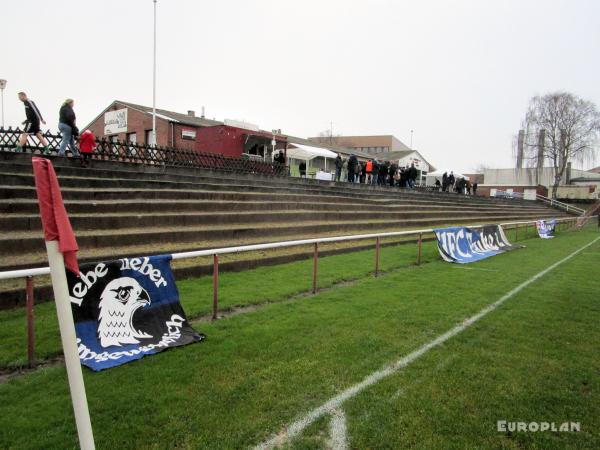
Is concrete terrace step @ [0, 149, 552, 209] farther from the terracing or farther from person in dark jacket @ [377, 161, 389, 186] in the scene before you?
person in dark jacket @ [377, 161, 389, 186]

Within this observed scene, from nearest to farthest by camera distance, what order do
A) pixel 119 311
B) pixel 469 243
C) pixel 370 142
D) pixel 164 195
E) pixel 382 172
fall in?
pixel 119 311
pixel 164 195
pixel 469 243
pixel 382 172
pixel 370 142

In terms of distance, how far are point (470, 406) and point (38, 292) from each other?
5988mm

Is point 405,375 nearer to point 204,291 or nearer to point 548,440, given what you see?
point 548,440

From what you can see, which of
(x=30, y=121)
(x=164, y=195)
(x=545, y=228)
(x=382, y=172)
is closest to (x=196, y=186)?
(x=164, y=195)

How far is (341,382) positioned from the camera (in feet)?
13.0

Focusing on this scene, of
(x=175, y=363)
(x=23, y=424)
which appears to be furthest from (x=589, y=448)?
(x=23, y=424)

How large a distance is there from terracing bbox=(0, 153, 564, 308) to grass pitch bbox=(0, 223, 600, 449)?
2226 mm

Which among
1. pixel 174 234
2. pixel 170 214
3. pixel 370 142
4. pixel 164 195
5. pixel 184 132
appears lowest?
pixel 174 234

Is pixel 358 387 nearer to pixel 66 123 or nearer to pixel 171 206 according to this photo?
pixel 171 206

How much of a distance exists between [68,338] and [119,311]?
2.81 metres

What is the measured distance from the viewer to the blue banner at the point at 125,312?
174 inches

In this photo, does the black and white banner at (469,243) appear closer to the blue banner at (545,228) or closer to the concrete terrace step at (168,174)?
the blue banner at (545,228)

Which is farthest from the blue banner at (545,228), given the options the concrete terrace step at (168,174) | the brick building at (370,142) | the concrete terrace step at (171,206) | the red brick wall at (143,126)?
the brick building at (370,142)

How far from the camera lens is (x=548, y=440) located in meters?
3.04
